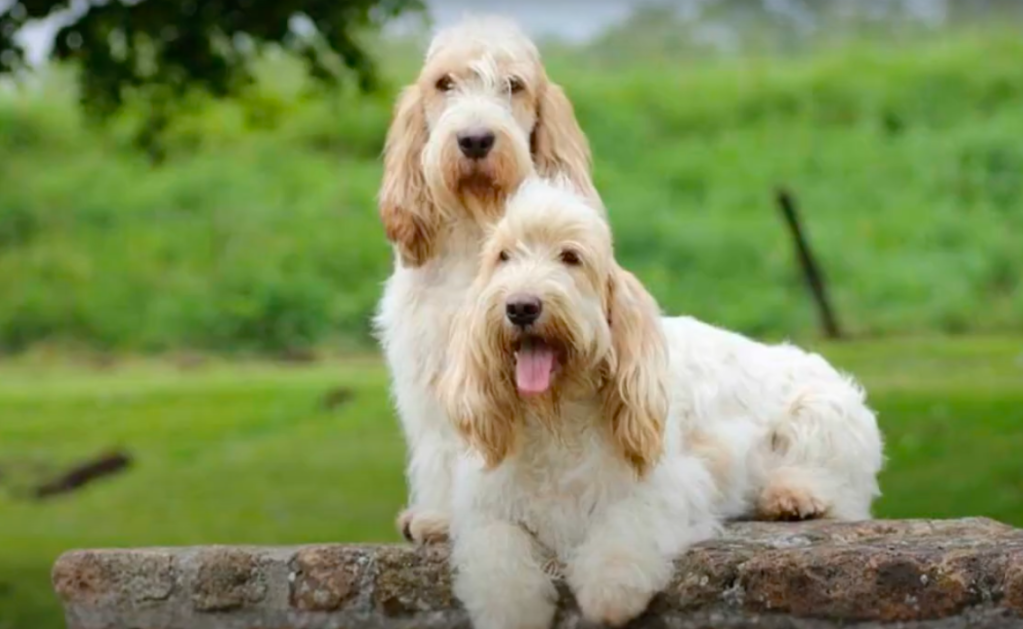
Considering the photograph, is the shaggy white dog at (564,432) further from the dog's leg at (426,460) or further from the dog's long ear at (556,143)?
the dog's long ear at (556,143)

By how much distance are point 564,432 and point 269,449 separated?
960cm

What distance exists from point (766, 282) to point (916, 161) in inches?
86.6

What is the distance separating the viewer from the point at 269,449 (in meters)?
15.1

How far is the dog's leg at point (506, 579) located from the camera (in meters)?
5.64

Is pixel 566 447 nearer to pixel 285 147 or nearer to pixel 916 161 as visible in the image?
pixel 916 161

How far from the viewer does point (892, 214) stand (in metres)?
18.2

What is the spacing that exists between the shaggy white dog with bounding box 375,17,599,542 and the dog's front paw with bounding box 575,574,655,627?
0.73m

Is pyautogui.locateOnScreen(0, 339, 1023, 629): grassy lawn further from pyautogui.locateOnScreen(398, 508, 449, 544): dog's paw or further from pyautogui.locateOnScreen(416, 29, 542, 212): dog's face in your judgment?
pyautogui.locateOnScreen(416, 29, 542, 212): dog's face

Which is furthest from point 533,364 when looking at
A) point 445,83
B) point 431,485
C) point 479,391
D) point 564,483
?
point 445,83

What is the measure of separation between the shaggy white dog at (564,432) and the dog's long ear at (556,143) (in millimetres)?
409

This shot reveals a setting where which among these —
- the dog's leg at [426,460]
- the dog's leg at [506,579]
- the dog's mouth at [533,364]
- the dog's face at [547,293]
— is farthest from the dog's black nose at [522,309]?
the dog's leg at [426,460]

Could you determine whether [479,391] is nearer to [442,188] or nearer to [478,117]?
[442,188]

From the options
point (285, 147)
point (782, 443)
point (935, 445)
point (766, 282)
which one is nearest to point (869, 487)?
point (782, 443)

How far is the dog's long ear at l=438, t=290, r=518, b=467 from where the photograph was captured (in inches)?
213
